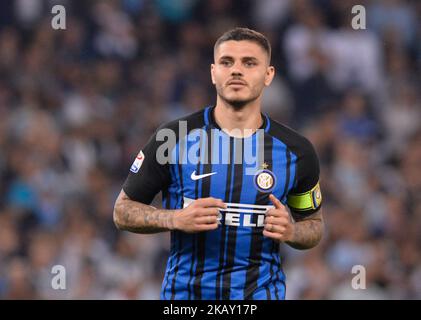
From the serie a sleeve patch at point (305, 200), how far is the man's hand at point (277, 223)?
41 centimetres

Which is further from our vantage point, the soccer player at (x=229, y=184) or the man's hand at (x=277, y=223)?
the soccer player at (x=229, y=184)

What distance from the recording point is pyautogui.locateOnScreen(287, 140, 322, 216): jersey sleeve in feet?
16.4

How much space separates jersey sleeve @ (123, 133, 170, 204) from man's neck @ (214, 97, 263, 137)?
1.23 feet

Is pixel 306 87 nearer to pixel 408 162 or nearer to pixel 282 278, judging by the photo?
pixel 408 162

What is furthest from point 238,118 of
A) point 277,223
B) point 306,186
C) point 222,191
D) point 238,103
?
point 277,223

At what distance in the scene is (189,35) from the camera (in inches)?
418

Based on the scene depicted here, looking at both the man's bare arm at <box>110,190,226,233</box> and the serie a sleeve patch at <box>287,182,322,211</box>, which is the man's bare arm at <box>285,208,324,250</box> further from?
the man's bare arm at <box>110,190,226,233</box>

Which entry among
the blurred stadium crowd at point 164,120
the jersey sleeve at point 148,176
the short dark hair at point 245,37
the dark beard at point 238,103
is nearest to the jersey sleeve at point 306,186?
the dark beard at point 238,103

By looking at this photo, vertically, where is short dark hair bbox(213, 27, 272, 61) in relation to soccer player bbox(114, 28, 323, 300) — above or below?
above


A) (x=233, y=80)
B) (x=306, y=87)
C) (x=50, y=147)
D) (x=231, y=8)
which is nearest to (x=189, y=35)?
(x=231, y=8)

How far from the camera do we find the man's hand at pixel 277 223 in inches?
181

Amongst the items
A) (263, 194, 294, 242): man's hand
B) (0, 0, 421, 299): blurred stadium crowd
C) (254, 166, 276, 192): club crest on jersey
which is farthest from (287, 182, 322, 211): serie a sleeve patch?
(0, 0, 421, 299): blurred stadium crowd

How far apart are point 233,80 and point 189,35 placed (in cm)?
591

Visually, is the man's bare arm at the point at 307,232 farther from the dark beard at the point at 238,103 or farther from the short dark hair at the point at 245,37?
the short dark hair at the point at 245,37
